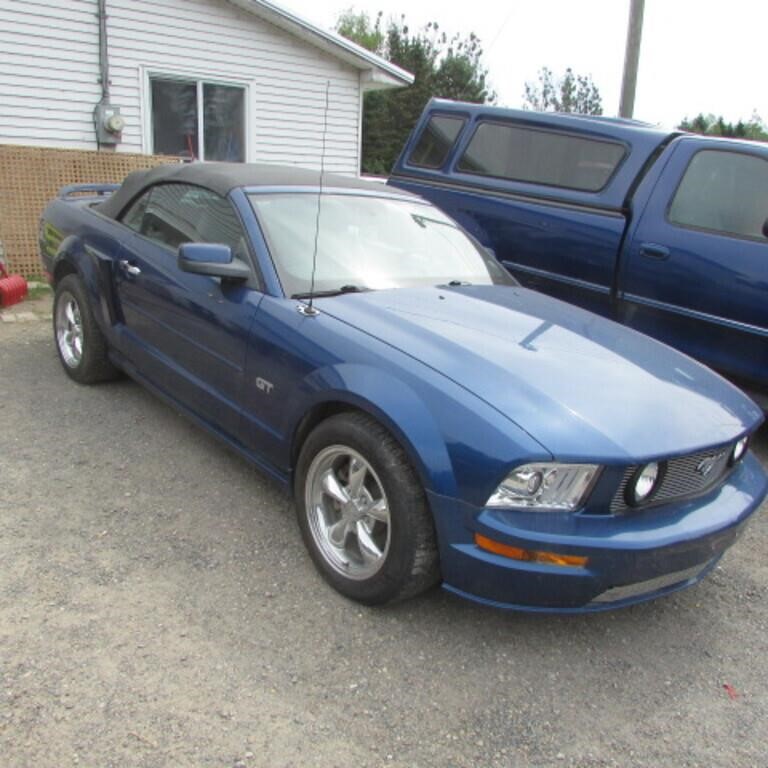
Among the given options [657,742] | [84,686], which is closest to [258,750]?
[84,686]

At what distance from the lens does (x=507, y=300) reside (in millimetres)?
3529

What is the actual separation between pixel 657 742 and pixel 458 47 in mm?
32692


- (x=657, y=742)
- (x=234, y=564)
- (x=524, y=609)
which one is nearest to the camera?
(x=657, y=742)

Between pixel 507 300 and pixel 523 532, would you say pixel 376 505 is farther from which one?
pixel 507 300

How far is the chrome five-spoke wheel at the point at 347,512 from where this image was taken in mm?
2707

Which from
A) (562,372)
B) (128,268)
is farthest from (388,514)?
(128,268)

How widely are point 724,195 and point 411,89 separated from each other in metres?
24.7

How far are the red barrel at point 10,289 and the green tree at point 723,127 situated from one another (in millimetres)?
20609

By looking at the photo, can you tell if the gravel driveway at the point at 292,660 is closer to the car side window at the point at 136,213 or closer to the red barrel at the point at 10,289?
the car side window at the point at 136,213

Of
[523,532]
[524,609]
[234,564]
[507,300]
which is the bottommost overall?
[234,564]

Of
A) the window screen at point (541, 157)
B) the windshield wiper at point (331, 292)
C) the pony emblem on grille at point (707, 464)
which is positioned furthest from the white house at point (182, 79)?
the pony emblem on grille at point (707, 464)

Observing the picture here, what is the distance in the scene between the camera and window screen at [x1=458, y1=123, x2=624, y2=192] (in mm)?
5273

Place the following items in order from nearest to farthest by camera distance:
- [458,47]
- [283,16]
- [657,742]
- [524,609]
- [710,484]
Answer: [657,742], [524,609], [710,484], [283,16], [458,47]

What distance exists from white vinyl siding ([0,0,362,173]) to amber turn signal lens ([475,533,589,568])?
834cm
